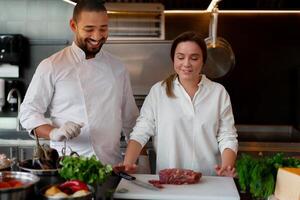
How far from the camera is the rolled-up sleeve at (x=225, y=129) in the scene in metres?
1.94

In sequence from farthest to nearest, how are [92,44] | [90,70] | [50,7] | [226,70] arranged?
[50,7] < [226,70] < [90,70] < [92,44]

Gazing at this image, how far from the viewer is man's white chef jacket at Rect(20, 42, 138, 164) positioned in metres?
2.05

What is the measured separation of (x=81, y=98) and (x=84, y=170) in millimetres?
671

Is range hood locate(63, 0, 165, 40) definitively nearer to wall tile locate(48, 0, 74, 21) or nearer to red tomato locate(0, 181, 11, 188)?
wall tile locate(48, 0, 74, 21)

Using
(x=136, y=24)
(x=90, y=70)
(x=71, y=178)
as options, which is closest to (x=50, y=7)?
(x=136, y=24)

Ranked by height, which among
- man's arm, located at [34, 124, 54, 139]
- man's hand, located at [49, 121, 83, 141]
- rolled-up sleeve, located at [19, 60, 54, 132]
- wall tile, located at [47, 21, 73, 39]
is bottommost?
man's arm, located at [34, 124, 54, 139]

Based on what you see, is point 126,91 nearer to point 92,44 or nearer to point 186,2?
point 92,44

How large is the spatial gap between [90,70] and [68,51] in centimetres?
15

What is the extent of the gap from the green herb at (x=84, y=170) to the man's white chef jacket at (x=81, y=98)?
0.58 metres

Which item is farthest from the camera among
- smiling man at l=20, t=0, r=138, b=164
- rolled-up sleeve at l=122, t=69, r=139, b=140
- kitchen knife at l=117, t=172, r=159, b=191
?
rolled-up sleeve at l=122, t=69, r=139, b=140

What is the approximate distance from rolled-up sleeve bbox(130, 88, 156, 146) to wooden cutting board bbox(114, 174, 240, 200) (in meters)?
0.32

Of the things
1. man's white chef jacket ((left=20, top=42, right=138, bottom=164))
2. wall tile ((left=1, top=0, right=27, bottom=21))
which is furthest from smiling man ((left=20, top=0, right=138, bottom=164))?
wall tile ((left=1, top=0, right=27, bottom=21))

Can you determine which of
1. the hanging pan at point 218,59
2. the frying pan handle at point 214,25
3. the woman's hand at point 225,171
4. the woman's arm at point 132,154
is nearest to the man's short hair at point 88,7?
the woman's arm at point 132,154

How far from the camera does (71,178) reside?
4.75ft
